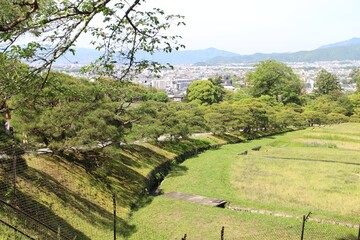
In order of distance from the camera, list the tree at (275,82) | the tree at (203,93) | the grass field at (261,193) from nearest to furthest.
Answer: the grass field at (261,193) → the tree at (203,93) → the tree at (275,82)

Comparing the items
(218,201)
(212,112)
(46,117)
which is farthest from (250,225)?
(212,112)

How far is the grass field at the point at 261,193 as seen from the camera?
1320cm

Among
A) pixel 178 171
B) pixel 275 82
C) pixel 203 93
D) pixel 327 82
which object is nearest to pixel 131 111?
pixel 178 171

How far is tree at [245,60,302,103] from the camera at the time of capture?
2293 inches

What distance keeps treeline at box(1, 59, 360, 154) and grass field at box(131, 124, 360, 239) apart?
12.2 feet

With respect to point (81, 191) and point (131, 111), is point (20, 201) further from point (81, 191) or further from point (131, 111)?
point (131, 111)

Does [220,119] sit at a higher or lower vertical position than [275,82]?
lower

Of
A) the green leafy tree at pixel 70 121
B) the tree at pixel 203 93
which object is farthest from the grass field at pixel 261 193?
the tree at pixel 203 93

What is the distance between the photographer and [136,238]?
13148 millimetres

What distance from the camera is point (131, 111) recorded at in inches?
877

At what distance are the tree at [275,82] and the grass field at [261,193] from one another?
90.3 feet

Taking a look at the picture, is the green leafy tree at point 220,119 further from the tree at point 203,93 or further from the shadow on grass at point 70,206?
the shadow on grass at point 70,206

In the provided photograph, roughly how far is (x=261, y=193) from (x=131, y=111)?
9545mm

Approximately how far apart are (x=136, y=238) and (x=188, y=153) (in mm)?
15478
